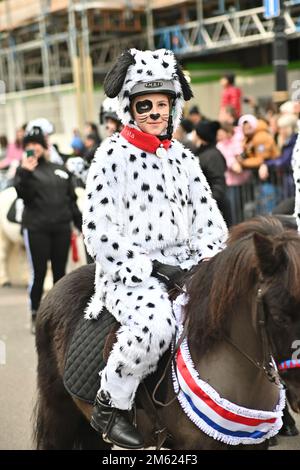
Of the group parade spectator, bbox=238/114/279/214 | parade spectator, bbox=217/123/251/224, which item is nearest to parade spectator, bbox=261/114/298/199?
parade spectator, bbox=238/114/279/214

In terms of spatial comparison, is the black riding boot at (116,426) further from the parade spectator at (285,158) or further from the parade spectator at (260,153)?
the parade spectator at (260,153)

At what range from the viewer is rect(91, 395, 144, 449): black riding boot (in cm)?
376

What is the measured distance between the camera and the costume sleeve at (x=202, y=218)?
410 cm

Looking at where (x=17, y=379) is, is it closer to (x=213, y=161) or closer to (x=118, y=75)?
(x=213, y=161)

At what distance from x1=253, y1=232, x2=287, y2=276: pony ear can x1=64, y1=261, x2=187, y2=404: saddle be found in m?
0.74

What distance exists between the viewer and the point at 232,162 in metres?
11.0

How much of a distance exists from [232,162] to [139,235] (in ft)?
23.8

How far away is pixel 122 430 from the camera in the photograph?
12.4ft

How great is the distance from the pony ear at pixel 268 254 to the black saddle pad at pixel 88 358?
3.67 ft

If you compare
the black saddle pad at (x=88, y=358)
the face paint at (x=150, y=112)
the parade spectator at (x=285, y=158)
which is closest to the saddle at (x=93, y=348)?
the black saddle pad at (x=88, y=358)

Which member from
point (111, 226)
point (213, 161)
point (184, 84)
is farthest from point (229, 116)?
point (111, 226)
